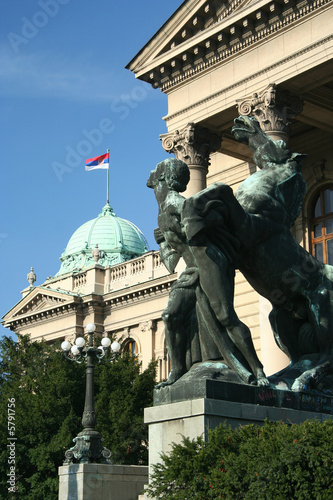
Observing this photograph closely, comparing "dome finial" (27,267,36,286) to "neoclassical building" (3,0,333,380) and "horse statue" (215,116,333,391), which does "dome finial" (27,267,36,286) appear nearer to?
"neoclassical building" (3,0,333,380)

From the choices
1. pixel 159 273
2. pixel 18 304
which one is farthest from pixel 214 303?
pixel 18 304

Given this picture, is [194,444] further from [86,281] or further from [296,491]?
[86,281]

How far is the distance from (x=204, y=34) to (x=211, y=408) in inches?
743

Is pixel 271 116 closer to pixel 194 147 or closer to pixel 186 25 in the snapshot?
pixel 194 147

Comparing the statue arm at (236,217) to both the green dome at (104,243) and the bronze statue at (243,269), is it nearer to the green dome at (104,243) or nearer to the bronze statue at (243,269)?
the bronze statue at (243,269)

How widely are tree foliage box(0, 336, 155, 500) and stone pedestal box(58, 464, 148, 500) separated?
14.6m

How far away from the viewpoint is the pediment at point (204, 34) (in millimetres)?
22766

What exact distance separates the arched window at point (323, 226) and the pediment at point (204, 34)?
5.82 metres

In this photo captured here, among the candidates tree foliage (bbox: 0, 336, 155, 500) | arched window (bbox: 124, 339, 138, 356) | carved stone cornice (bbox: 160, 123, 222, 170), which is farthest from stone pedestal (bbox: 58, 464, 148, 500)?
arched window (bbox: 124, 339, 138, 356)

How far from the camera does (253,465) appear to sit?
6.23 m

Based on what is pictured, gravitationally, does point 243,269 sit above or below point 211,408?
above

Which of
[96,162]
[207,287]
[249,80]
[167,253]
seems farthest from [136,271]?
[207,287]

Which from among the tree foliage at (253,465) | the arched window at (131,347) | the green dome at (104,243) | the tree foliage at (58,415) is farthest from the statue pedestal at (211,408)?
the green dome at (104,243)

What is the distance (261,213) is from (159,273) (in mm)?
42982
